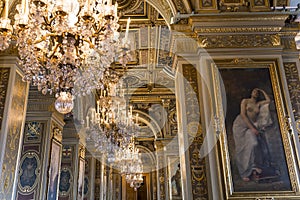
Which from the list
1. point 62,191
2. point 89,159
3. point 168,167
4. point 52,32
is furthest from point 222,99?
point 89,159

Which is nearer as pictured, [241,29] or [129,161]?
[241,29]

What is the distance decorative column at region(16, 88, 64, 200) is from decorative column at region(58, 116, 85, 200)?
1.42m

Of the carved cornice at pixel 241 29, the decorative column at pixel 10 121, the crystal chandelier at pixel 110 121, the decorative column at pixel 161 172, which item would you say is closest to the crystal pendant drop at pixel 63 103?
the decorative column at pixel 10 121

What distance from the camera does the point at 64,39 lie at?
13.0 feet

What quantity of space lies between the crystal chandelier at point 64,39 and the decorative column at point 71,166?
5842mm

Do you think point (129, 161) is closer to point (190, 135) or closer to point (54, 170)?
point (54, 170)

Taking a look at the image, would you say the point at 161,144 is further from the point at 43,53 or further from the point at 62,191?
the point at 43,53

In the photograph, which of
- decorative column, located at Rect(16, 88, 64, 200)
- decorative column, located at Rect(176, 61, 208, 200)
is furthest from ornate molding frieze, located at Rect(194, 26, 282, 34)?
decorative column, located at Rect(16, 88, 64, 200)

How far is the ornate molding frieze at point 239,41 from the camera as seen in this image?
512cm

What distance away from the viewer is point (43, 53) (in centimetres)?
428

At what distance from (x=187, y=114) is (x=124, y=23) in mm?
3671

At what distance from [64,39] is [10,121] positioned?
6.32 feet

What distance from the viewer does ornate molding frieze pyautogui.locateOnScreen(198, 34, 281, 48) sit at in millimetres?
5125

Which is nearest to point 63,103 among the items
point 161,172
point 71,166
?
point 71,166
